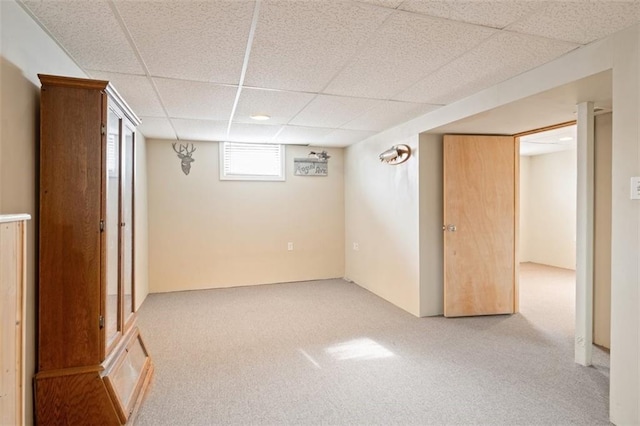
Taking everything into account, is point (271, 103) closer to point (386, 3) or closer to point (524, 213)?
point (386, 3)

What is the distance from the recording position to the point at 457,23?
1.77 meters

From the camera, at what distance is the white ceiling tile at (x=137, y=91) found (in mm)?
2465

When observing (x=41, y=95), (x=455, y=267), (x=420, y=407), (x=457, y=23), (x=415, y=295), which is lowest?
(x=420, y=407)

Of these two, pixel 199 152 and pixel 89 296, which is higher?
pixel 199 152

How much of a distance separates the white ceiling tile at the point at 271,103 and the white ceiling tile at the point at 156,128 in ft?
2.75

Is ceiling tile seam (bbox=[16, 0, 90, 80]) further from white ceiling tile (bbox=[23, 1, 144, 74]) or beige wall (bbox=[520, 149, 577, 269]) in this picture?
beige wall (bbox=[520, 149, 577, 269])

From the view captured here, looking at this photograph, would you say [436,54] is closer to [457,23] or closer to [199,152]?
[457,23]

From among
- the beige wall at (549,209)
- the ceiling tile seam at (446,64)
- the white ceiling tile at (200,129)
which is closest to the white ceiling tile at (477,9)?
the ceiling tile seam at (446,64)

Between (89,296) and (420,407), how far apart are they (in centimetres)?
198

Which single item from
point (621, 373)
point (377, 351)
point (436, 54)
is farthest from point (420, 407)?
point (436, 54)

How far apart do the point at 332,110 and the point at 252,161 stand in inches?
88.3

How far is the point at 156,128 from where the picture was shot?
415 cm

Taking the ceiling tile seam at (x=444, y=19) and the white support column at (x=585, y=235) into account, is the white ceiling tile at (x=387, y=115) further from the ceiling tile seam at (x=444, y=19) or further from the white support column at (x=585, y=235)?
the ceiling tile seam at (x=444, y=19)

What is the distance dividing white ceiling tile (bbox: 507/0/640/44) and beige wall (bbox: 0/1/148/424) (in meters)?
2.40
